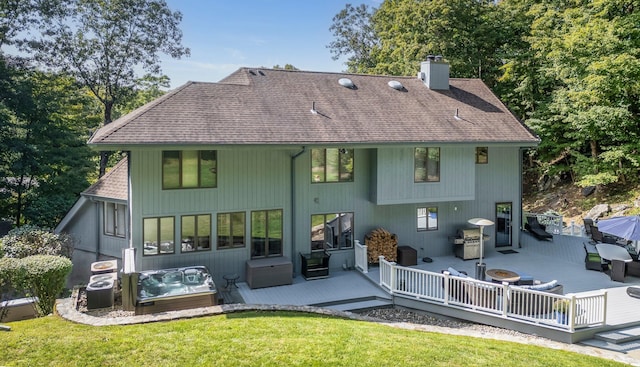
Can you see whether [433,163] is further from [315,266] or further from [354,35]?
[354,35]

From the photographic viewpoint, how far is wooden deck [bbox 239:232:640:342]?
1031cm

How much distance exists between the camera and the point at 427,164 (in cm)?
1339

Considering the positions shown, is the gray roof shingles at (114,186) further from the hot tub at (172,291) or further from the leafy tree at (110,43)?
the leafy tree at (110,43)

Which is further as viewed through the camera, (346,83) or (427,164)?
(346,83)

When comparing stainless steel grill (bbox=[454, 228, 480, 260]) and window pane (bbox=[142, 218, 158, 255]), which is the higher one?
window pane (bbox=[142, 218, 158, 255])

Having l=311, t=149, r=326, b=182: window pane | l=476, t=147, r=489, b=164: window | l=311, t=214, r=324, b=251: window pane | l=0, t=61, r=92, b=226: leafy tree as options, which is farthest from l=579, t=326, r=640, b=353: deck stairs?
l=0, t=61, r=92, b=226: leafy tree

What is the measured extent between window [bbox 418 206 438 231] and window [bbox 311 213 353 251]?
2676 mm

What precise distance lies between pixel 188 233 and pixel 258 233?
79.0 inches

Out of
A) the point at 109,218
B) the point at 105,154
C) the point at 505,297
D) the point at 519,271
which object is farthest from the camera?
the point at 105,154

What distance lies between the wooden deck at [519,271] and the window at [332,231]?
0.94m

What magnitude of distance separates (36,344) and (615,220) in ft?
49.1

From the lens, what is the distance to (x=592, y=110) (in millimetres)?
21438

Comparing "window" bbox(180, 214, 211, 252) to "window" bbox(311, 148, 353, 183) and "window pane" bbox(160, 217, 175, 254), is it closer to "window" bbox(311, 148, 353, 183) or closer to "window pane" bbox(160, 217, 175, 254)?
"window pane" bbox(160, 217, 175, 254)

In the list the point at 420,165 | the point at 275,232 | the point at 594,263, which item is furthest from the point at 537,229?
the point at 275,232
